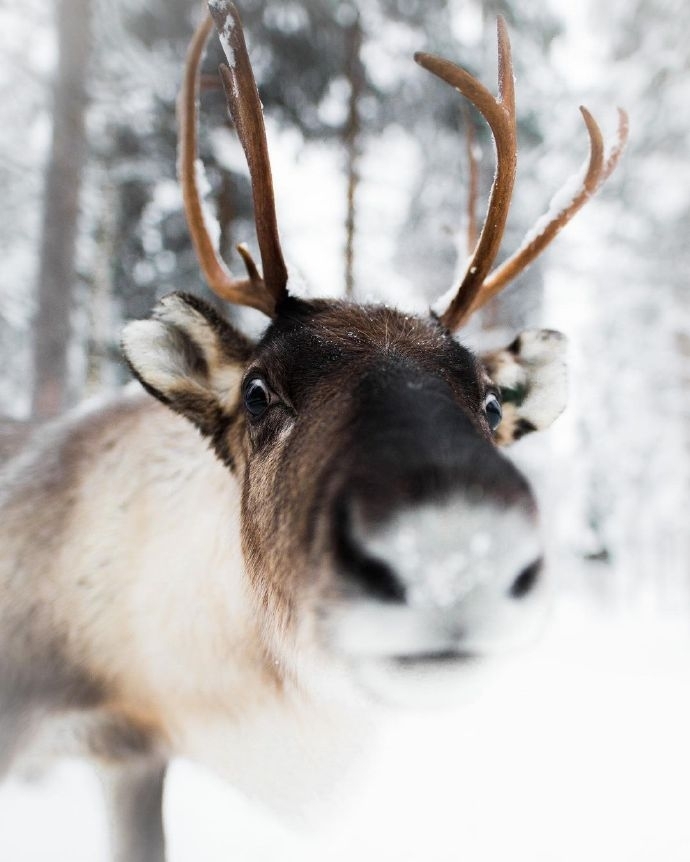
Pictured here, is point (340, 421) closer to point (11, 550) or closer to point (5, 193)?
point (11, 550)

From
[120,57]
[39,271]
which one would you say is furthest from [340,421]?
[120,57]

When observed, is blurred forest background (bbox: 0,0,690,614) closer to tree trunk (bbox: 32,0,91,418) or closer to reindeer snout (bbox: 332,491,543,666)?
tree trunk (bbox: 32,0,91,418)

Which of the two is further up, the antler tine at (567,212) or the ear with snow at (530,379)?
the antler tine at (567,212)

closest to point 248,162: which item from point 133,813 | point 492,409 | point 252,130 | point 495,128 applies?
point 252,130

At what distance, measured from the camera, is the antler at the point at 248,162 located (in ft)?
6.27

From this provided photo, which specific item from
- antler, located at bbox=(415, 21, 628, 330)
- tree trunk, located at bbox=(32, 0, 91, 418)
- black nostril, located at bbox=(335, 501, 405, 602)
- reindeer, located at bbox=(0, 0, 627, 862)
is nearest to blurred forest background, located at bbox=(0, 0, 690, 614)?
tree trunk, located at bbox=(32, 0, 91, 418)

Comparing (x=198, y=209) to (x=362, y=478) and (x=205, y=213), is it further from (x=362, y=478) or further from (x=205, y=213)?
(x=362, y=478)

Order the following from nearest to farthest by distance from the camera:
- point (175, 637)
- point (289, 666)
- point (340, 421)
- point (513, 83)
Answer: point (340, 421) < point (289, 666) < point (513, 83) < point (175, 637)

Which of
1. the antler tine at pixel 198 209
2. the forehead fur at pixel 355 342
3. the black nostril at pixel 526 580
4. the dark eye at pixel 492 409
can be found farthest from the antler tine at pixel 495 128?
the black nostril at pixel 526 580

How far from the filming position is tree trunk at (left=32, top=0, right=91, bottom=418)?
6.36 m

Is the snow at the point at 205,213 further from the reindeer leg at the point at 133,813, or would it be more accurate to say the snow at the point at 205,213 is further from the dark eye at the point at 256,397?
the reindeer leg at the point at 133,813

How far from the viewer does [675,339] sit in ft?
36.5

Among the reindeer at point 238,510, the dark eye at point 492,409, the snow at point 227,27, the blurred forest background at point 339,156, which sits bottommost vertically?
the reindeer at point 238,510

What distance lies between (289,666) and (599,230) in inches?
388
